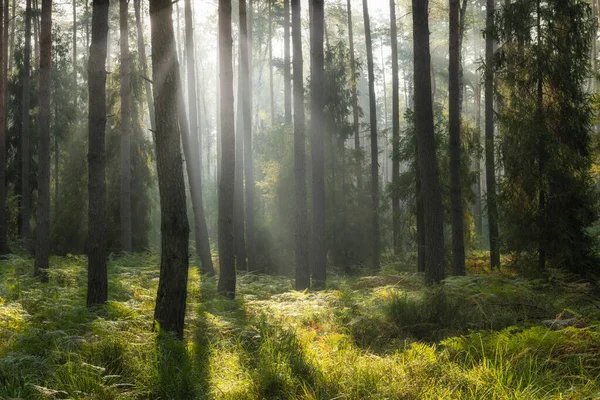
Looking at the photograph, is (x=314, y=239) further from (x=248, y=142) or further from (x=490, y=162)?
(x=248, y=142)

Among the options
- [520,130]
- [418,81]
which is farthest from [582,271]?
[418,81]

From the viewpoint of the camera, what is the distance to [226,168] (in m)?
11.4

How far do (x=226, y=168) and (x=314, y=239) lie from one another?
9.80 ft

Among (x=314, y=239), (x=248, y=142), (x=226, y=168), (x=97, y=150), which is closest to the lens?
(x=97, y=150)

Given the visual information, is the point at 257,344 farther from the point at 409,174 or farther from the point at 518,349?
→ the point at 409,174

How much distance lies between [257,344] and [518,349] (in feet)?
9.56

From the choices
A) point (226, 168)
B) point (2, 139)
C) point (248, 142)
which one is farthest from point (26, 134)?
point (226, 168)

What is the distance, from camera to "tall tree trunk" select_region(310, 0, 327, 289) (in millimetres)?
12406

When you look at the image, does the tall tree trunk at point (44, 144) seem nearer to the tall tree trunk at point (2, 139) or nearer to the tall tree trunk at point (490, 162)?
the tall tree trunk at point (2, 139)

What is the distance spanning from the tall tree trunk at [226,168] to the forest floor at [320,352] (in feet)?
9.12

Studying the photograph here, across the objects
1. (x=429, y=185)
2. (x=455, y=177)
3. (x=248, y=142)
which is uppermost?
(x=248, y=142)

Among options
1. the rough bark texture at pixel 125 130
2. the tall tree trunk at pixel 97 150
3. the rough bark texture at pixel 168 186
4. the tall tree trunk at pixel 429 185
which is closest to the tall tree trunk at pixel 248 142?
the rough bark texture at pixel 125 130

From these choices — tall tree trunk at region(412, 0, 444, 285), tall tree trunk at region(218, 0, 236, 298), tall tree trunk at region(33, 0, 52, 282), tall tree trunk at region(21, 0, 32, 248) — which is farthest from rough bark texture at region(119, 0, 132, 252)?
tall tree trunk at region(412, 0, 444, 285)

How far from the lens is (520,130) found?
41.7 feet
